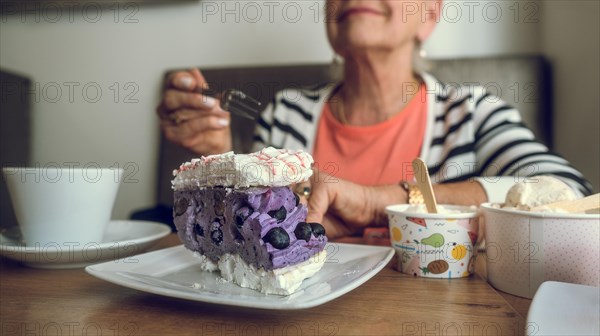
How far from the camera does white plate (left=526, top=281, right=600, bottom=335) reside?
0.27m

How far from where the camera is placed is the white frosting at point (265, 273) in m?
0.36

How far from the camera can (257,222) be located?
1.22 feet

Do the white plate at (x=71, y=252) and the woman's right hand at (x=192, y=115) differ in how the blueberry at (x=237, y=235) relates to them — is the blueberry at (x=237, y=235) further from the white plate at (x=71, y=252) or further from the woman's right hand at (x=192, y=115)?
the woman's right hand at (x=192, y=115)

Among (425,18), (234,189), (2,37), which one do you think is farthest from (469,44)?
(2,37)

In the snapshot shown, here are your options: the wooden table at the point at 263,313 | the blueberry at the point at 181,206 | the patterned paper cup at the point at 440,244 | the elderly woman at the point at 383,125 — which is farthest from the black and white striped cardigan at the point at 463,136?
the blueberry at the point at 181,206

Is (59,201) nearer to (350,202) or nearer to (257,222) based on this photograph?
(257,222)

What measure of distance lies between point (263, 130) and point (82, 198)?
0.64m

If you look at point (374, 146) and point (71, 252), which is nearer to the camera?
point (71, 252)

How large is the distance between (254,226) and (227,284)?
0.22 feet

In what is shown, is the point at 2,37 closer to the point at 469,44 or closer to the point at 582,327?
the point at 469,44

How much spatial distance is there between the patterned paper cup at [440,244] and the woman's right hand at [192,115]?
486mm

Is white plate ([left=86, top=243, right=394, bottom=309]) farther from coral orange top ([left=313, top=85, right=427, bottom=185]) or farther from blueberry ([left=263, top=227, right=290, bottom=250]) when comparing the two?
coral orange top ([left=313, top=85, right=427, bottom=185])

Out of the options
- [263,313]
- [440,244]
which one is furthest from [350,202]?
[263,313]

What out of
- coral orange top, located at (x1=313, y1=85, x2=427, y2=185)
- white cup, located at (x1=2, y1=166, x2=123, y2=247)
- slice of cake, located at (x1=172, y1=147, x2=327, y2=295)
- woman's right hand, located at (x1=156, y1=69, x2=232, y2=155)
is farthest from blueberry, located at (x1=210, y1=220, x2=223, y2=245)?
coral orange top, located at (x1=313, y1=85, x2=427, y2=185)
